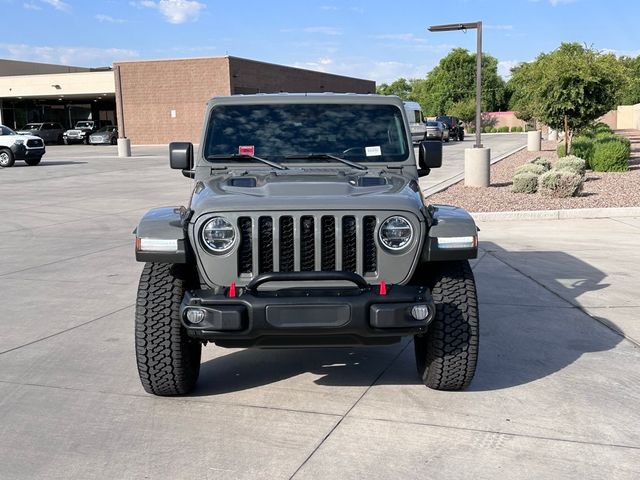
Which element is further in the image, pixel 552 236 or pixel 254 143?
pixel 552 236

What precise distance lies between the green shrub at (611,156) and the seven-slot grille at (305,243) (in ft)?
54.6

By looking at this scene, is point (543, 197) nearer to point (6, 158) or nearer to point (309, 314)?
point (309, 314)

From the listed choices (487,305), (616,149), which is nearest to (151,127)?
(616,149)

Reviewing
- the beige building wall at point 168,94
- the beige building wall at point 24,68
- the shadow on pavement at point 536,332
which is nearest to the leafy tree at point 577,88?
the shadow on pavement at point 536,332

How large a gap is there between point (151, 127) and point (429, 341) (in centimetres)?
4946

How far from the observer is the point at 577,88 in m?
20.1

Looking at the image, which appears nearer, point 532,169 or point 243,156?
point 243,156

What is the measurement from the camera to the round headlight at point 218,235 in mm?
4121

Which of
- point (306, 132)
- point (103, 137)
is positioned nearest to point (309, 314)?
point (306, 132)

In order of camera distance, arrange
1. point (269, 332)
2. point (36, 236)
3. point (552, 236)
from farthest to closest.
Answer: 1. point (36, 236)
2. point (552, 236)
3. point (269, 332)

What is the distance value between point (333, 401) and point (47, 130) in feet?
174

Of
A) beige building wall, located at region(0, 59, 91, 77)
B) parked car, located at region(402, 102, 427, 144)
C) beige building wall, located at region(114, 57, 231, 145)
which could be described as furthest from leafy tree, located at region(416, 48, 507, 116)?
parked car, located at region(402, 102, 427, 144)

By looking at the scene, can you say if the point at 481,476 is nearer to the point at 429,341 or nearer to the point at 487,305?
the point at 429,341

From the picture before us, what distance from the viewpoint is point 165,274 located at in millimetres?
4387
